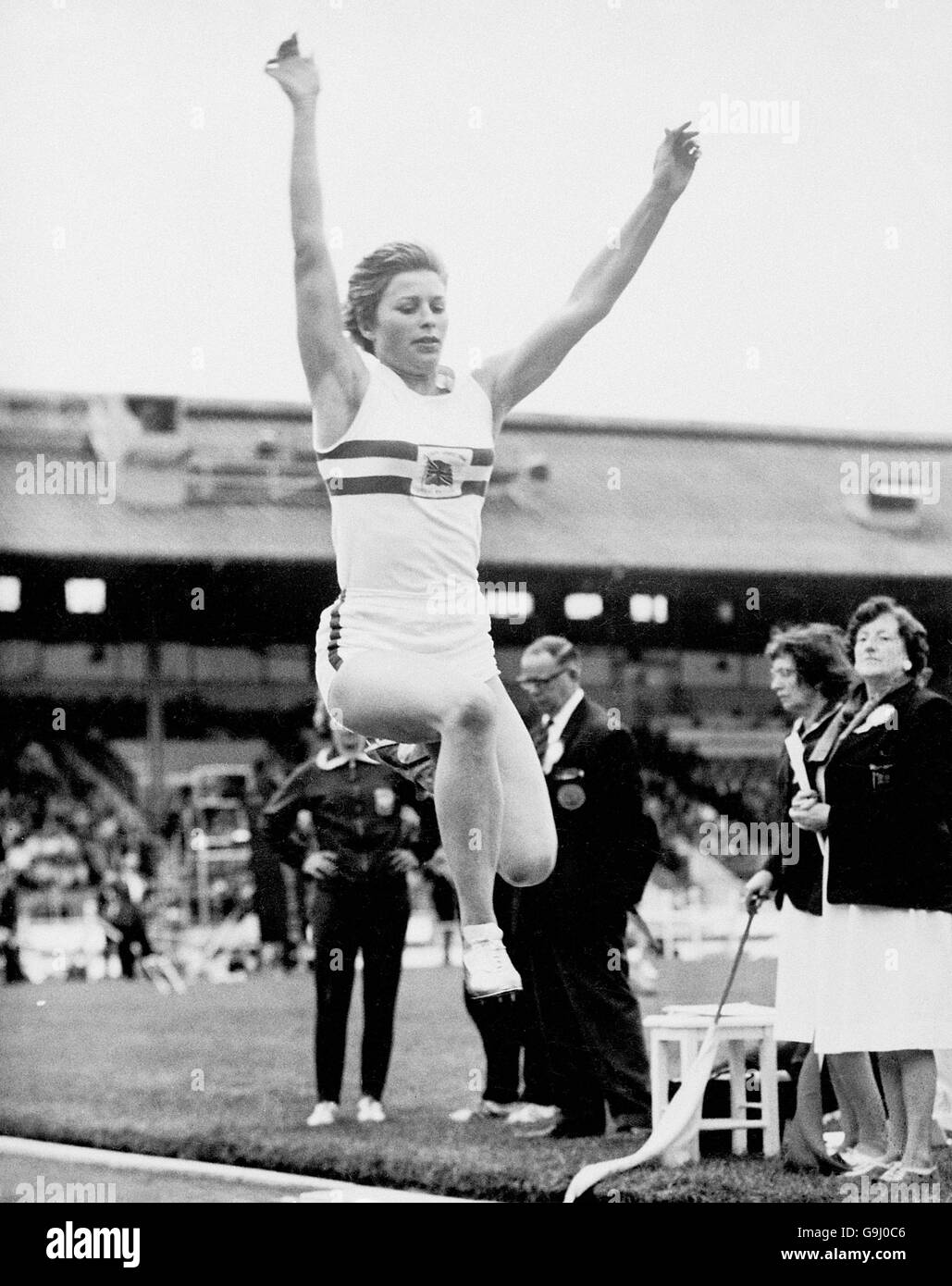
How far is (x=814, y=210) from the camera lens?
6812 mm

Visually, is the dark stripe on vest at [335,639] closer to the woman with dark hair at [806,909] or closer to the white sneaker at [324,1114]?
the woman with dark hair at [806,909]

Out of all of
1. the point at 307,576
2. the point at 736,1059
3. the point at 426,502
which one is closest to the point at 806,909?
the point at 736,1059

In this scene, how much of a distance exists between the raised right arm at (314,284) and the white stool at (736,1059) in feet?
9.69

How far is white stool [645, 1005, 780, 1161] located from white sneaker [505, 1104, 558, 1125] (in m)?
0.82

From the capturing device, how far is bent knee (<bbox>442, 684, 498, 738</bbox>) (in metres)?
4.55

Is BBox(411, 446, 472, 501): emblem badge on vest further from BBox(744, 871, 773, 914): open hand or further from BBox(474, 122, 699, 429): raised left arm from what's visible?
BBox(744, 871, 773, 914): open hand

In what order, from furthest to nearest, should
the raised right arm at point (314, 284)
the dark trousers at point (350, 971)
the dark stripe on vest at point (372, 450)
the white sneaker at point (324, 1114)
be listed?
the dark trousers at point (350, 971), the white sneaker at point (324, 1114), the dark stripe on vest at point (372, 450), the raised right arm at point (314, 284)

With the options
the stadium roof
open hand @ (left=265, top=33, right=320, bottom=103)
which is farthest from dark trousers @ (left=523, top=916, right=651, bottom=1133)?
the stadium roof

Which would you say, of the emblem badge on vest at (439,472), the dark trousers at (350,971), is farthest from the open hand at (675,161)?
the dark trousers at (350,971)

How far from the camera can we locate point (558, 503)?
12922 mm

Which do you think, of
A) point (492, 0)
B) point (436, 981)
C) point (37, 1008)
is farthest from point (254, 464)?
point (492, 0)

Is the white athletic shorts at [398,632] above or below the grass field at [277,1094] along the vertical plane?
above

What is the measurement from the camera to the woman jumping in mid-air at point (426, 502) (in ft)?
15.0
